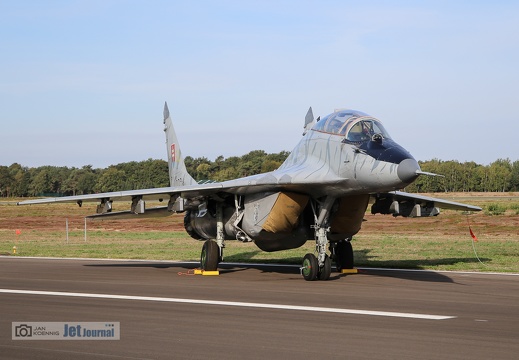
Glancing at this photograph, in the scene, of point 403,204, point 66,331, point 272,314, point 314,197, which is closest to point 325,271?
point 314,197

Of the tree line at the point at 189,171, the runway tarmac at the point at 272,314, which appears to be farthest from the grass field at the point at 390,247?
the tree line at the point at 189,171

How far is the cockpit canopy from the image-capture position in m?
17.2

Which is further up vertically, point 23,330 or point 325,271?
point 325,271

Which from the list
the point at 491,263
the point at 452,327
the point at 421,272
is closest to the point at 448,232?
the point at 491,263

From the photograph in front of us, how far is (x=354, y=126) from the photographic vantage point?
17.5 m

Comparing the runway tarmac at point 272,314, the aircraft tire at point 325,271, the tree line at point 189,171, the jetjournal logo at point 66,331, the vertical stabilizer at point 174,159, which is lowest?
the runway tarmac at point 272,314

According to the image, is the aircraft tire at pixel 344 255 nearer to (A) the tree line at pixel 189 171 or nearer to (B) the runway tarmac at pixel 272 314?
(B) the runway tarmac at pixel 272 314

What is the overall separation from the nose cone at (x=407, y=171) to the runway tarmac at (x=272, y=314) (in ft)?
7.45

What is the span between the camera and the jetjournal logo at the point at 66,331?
987cm

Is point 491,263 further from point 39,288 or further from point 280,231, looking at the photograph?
point 39,288

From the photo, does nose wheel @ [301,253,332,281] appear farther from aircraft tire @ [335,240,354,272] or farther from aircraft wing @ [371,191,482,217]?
aircraft wing @ [371,191,482,217]

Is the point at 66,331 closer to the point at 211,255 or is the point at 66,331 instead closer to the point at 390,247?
the point at 211,255

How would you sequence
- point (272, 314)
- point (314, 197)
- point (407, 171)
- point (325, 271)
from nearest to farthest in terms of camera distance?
1. point (272, 314)
2. point (407, 171)
3. point (325, 271)
4. point (314, 197)

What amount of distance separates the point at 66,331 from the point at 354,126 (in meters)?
9.20
